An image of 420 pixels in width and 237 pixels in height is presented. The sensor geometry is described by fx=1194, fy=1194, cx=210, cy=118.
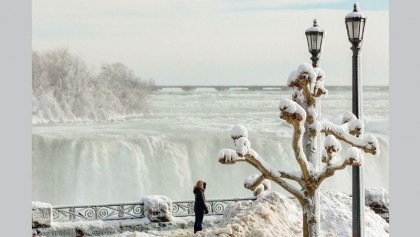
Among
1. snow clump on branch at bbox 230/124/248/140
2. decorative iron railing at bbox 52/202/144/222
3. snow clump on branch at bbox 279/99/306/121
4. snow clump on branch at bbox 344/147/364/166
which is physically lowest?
decorative iron railing at bbox 52/202/144/222

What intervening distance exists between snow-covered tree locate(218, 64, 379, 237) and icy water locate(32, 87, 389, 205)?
14.4m

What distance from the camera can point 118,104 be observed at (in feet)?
118

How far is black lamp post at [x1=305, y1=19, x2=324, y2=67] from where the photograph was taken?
19.6 m

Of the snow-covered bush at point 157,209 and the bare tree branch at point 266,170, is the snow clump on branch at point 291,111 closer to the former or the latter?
the bare tree branch at point 266,170

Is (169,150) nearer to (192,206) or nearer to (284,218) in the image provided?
(192,206)

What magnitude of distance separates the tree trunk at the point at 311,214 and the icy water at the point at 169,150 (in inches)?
562

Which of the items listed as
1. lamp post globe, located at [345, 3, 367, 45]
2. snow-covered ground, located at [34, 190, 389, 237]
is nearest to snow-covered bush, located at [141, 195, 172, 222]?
snow-covered ground, located at [34, 190, 389, 237]

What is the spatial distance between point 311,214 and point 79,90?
17.5 metres

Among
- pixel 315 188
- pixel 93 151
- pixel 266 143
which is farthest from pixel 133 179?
pixel 315 188

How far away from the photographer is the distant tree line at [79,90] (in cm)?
3466

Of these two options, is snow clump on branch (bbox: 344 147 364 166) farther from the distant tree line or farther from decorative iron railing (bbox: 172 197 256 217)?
the distant tree line

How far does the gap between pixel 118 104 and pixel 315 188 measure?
17.4 m

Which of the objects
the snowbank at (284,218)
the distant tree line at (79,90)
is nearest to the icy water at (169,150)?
the distant tree line at (79,90)

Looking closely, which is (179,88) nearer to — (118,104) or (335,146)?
(118,104)
